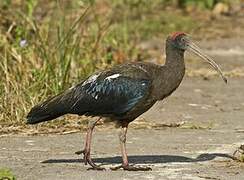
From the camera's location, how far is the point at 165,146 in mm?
9141

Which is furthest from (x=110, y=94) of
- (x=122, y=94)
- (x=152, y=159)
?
(x=152, y=159)

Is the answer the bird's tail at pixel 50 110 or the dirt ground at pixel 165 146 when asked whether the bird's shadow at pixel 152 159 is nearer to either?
the dirt ground at pixel 165 146

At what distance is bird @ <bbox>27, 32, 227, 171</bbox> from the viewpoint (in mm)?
7957

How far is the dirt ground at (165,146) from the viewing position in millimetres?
7785

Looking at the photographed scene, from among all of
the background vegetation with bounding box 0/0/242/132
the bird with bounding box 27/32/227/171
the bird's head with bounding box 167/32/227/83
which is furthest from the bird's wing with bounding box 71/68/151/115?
the background vegetation with bounding box 0/0/242/132

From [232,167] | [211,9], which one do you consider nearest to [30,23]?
[232,167]

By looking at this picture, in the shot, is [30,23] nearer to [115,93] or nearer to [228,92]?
[228,92]

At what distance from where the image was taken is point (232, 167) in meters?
8.07

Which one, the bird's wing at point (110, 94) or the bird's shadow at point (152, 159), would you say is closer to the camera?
the bird's wing at point (110, 94)

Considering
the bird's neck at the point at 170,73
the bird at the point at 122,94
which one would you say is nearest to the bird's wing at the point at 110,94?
the bird at the point at 122,94

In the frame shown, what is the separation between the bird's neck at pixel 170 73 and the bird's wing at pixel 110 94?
0.42 ft

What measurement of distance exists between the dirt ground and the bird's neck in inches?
27.0

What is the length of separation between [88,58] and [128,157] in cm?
365

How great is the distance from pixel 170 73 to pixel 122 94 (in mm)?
467
